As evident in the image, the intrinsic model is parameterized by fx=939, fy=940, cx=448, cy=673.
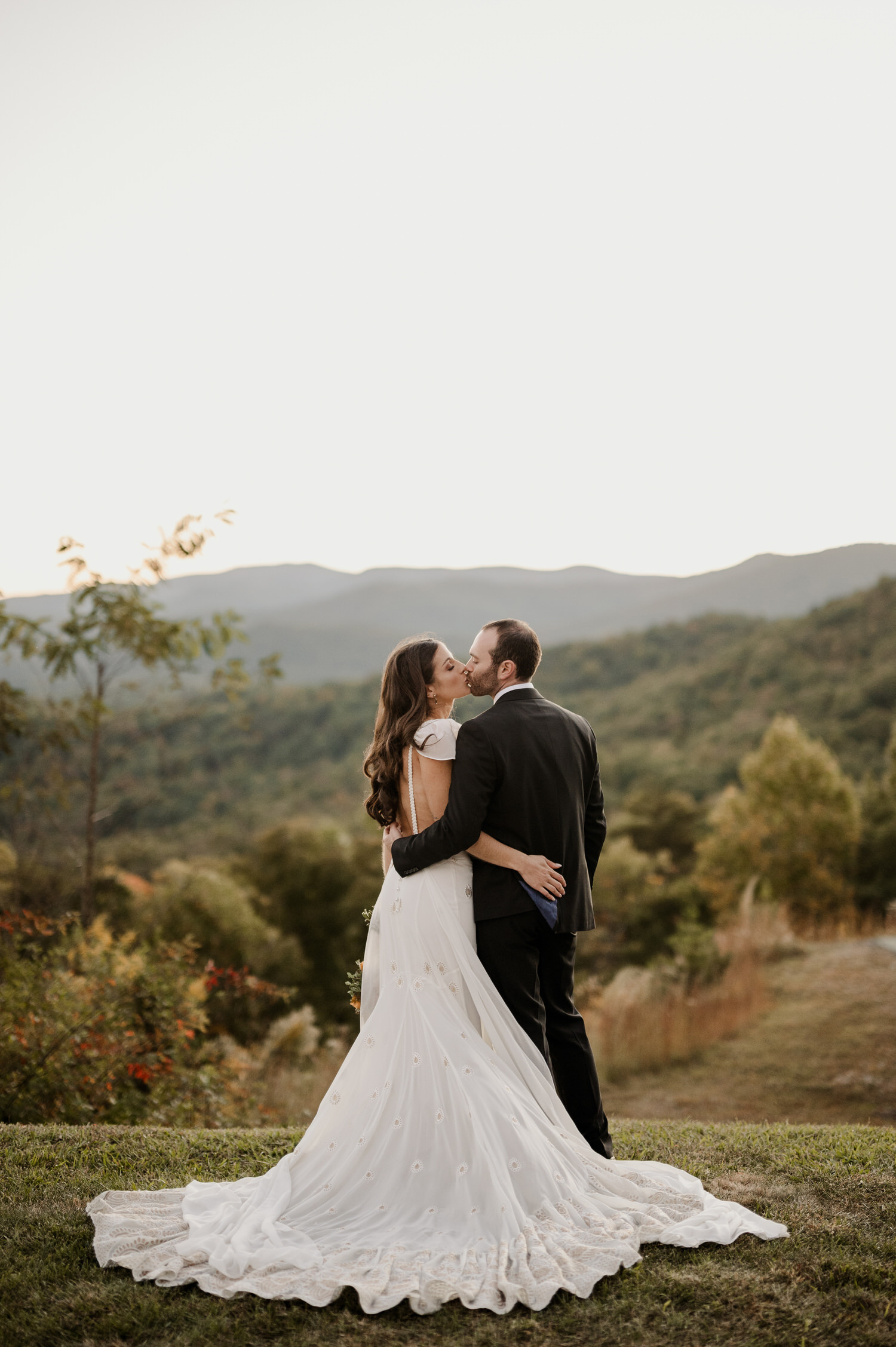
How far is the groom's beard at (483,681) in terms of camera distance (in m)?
3.83

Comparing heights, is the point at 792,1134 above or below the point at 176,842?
above

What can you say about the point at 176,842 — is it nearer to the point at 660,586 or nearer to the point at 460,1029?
the point at 460,1029

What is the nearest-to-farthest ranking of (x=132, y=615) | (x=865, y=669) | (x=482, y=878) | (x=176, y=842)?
(x=482, y=878), (x=132, y=615), (x=176, y=842), (x=865, y=669)

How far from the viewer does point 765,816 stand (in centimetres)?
1423

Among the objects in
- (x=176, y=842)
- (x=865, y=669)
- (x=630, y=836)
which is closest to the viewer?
(x=630, y=836)

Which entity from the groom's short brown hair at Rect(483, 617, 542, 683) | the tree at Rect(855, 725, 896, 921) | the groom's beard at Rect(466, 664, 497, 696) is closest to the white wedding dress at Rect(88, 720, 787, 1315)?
the groom's beard at Rect(466, 664, 497, 696)

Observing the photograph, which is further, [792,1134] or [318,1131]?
[792,1134]

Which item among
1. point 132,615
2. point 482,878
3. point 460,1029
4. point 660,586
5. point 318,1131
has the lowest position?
point 318,1131

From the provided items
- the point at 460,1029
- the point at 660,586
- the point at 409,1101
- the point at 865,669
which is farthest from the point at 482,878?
the point at 660,586

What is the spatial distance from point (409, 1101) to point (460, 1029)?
1.01 ft

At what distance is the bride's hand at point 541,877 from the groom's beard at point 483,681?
697 mm

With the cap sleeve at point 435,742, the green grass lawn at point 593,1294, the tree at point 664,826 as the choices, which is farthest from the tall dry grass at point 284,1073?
the tree at point 664,826

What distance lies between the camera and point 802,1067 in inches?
328

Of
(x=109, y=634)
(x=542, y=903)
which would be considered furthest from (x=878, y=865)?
(x=542, y=903)
